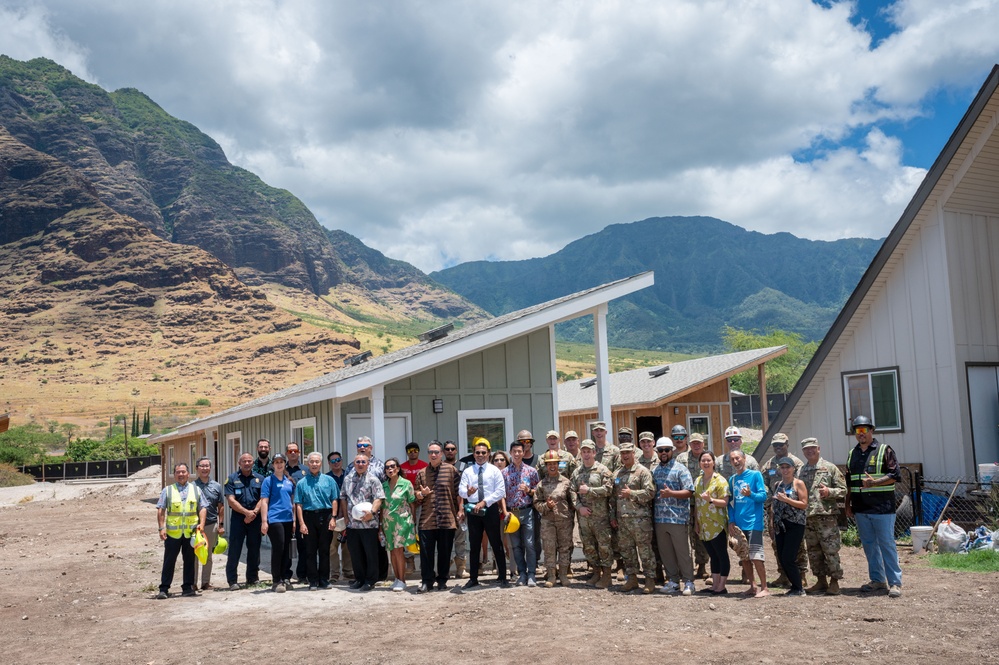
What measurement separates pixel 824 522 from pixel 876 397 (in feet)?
19.7

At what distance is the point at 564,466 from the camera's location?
10273 mm

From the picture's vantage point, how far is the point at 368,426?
12.9 m

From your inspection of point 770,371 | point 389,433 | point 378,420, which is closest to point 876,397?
point 389,433

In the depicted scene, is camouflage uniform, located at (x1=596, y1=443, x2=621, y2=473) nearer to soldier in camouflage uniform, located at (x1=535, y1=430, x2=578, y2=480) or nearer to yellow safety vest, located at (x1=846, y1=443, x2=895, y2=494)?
soldier in camouflage uniform, located at (x1=535, y1=430, x2=578, y2=480)

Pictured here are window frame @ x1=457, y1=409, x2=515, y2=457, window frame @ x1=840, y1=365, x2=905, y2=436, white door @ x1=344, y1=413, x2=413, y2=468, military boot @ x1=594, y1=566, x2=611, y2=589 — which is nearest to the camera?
military boot @ x1=594, y1=566, x2=611, y2=589

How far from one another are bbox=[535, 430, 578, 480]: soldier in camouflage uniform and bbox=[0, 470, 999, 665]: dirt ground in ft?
4.13

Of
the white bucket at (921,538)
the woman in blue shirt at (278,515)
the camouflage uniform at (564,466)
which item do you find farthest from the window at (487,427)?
the white bucket at (921,538)

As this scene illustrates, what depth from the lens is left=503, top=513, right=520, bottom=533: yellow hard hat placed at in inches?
377

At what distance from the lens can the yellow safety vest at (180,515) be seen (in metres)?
10.1

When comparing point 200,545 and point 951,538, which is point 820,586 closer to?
point 951,538

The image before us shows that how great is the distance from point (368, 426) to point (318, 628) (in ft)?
17.2

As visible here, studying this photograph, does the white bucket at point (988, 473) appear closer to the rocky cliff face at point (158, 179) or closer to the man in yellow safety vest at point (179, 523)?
the man in yellow safety vest at point (179, 523)

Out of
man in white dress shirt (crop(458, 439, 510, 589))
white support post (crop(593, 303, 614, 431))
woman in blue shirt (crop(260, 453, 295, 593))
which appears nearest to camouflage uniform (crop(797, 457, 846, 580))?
man in white dress shirt (crop(458, 439, 510, 589))

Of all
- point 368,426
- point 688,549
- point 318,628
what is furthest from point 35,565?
point 688,549
